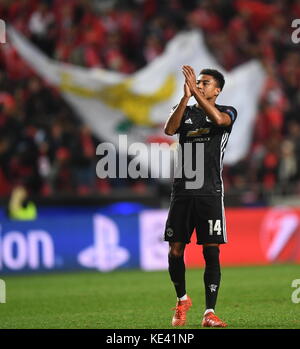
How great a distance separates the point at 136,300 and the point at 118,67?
8619 mm

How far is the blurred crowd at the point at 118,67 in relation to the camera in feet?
54.7

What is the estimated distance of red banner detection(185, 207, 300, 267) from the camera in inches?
627

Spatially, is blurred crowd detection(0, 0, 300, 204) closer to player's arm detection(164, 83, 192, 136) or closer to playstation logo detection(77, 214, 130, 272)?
playstation logo detection(77, 214, 130, 272)

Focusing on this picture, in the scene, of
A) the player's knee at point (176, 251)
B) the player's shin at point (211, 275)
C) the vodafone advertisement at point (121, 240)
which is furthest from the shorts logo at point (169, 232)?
the vodafone advertisement at point (121, 240)

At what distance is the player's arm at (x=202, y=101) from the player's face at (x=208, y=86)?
0.78 feet

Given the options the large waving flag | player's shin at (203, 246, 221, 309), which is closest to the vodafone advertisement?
the large waving flag

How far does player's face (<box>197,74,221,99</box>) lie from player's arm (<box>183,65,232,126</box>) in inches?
9.4

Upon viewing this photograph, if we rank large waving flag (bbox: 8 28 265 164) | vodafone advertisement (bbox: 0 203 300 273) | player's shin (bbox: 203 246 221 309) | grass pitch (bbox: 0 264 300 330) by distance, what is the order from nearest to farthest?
1. player's shin (bbox: 203 246 221 309)
2. grass pitch (bbox: 0 264 300 330)
3. vodafone advertisement (bbox: 0 203 300 273)
4. large waving flag (bbox: 8 28 265 164)

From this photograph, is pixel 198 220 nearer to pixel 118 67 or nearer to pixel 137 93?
pixel 137 93

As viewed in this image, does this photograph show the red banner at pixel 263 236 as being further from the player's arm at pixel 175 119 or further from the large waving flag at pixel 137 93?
the player's arm at pixel 175 119

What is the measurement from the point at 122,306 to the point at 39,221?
548 centimetres
